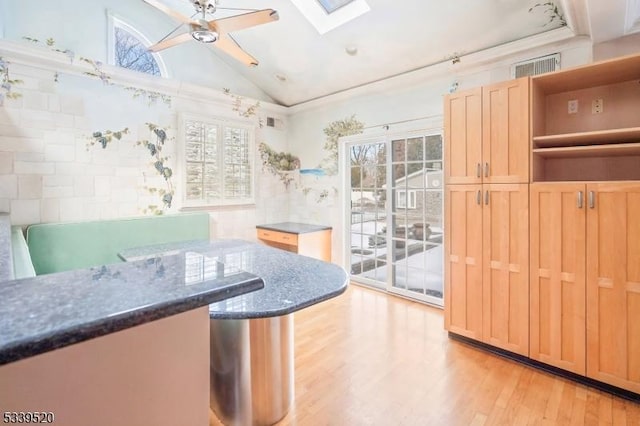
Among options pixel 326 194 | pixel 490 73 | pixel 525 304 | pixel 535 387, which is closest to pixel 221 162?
pixel 326 194

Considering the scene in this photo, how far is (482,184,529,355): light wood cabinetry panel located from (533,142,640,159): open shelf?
0.94 ft

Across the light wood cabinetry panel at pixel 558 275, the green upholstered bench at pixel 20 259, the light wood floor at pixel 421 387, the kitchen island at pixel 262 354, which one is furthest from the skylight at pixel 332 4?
the green upholstered bench at pixel 20 259

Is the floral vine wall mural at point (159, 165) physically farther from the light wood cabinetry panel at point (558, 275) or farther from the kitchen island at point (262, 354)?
the light wood cabinetry panel at point (558, 275)

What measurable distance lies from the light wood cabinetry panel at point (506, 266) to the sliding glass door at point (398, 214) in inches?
39.6

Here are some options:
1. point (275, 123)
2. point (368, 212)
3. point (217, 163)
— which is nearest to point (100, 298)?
point (368, 212)

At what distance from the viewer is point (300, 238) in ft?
13.9

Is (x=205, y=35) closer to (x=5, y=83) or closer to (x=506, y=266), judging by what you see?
(x=5, y=83)

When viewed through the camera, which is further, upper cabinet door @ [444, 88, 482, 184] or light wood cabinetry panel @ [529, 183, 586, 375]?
upper cabinet door @ [444, 88, 482, 184]

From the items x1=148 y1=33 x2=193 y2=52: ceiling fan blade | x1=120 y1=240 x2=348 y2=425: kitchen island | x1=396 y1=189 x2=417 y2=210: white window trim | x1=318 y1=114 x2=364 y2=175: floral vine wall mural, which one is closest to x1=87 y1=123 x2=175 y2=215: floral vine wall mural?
x1=148 y1=33 x2=193 y2=52: ceiling fan blade

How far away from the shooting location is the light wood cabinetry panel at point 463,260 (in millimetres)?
2668

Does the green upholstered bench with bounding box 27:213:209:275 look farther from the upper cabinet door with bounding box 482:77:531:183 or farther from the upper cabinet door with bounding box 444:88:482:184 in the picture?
the upper cabinet door with bounding box 482:77:531:183

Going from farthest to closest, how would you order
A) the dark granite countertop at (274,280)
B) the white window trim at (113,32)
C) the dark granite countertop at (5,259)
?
the white window trim at (113,32)
the dark granite countertop at (274,280)
the dark granite countertop at (5,259)

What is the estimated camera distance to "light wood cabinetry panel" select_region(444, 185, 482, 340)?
267 cm

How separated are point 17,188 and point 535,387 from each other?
15.1ft
